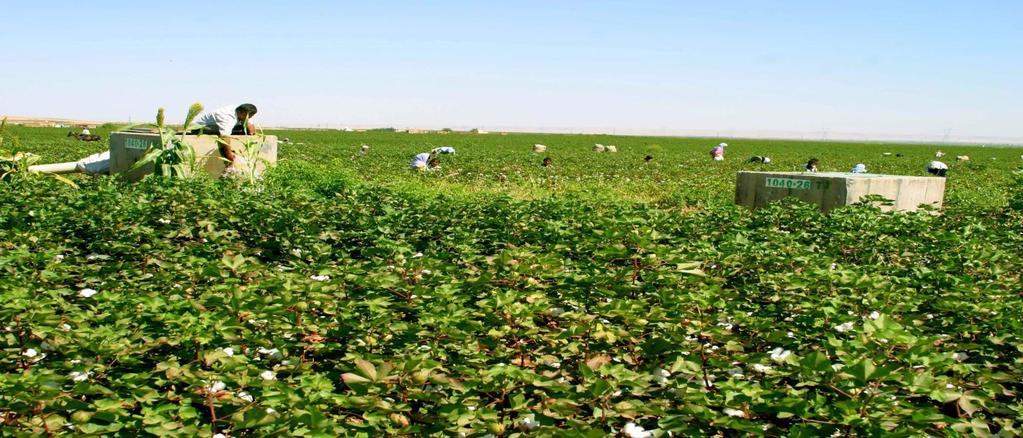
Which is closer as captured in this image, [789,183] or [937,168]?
[789,183]

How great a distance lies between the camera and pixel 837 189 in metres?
8.76

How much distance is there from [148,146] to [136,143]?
0.31 m

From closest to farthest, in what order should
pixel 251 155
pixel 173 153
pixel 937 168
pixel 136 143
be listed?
pixel 173 153, pixel 251 155, pixel 136 143, pixel 937 168

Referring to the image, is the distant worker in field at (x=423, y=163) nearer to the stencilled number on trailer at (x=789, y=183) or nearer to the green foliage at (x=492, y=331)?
the stencilled number on trailer at (x=789, y=183)

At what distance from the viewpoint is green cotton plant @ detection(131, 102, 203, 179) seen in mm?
9555

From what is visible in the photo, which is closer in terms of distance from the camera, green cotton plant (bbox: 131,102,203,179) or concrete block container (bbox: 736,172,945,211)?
concrete block container (bbox: 736,172,945,211)

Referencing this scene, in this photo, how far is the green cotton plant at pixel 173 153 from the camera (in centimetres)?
955

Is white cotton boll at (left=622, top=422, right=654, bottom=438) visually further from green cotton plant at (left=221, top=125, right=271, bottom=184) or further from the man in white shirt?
the man in white shirt

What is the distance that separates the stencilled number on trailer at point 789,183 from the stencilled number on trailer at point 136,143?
7888 millimetres

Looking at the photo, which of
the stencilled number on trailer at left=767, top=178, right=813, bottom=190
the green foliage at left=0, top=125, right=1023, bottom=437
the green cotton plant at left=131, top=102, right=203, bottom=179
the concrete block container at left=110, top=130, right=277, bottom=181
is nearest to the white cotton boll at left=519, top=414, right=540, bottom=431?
the green foliage at left=0, top=125, right=1023, bottom=437

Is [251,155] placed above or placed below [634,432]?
above

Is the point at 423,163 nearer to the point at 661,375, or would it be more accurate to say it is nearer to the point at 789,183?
the point at 789,183

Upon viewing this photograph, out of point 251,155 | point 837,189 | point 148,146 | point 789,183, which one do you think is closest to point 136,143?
point 148,146

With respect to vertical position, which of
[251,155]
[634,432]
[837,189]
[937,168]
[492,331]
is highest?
[251,155]
